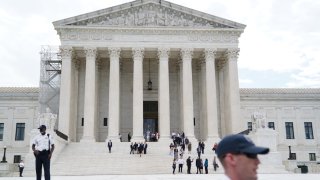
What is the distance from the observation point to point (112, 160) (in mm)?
33562

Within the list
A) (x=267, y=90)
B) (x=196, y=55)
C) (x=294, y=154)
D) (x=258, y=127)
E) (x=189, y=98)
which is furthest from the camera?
(x=267, y=90)

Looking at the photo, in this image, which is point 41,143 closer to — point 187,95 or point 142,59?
point 187,95

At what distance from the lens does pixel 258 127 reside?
118 feet

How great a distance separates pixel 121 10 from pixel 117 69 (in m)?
6.85

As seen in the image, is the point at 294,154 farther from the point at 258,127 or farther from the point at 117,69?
the point at 117,69

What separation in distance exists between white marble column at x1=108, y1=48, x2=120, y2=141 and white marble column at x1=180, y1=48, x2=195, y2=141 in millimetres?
7317

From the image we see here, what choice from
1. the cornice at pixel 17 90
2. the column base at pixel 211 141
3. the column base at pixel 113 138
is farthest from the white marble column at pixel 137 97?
the cornice at pixel 17 90

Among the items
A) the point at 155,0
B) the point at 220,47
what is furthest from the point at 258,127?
the point at 155,0

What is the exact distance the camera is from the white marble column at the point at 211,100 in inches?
1714

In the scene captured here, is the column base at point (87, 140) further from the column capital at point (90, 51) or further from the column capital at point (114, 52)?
the column capital at point (114, 52)

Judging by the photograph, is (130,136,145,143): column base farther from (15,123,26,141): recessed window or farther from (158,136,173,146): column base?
(15,123,26,141): recessed window

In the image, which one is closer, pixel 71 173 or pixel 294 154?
pixel 71 173

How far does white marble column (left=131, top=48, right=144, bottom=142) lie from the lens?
42562mm

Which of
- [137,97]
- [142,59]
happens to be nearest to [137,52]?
[142,59]
